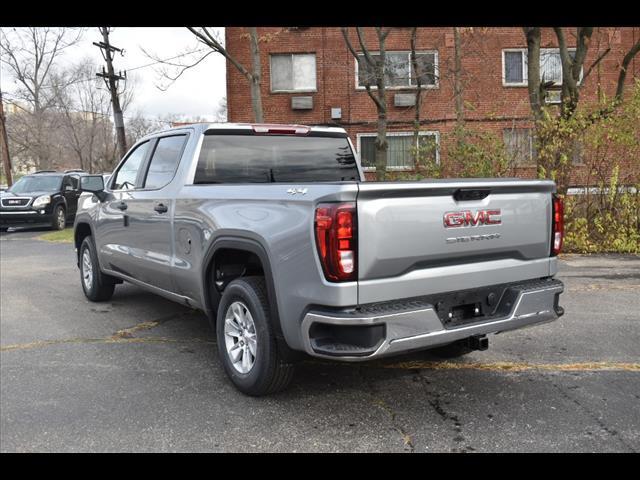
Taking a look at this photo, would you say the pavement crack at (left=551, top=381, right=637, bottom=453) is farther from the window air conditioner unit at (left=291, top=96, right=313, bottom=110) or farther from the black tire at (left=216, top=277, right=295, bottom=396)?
the window air conditioner unit at (left=291, top=96, right=313, bottom=110)

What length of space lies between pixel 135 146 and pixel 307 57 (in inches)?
633

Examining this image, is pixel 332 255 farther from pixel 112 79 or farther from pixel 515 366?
pixel 112 79

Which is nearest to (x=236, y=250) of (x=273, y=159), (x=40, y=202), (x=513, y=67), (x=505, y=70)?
(x=273, y=159)

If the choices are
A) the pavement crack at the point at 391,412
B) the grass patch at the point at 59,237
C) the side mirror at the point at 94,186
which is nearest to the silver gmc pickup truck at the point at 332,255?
the pavement crack at the point at 391,412

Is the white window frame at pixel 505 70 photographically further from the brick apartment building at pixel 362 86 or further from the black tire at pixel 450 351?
the black tire at pixel 450 351

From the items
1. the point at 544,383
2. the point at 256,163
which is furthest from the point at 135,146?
the point at 544,383

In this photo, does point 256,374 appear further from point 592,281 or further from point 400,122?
point 400,122

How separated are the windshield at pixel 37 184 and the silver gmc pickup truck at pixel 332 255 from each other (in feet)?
48.7

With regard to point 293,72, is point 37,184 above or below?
below

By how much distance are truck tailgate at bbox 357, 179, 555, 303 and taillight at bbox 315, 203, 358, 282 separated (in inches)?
1.7

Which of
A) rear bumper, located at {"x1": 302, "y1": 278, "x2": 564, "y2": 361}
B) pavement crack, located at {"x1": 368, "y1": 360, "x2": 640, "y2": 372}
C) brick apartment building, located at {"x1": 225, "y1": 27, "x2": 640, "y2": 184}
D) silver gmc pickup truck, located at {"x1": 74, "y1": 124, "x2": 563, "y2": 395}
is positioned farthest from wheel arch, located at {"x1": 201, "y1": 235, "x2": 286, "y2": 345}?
brick apartment building, located at {"x1": 225, "y1": 27, "x2": 640, "y2": 184}

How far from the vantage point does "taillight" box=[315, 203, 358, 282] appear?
3.05m

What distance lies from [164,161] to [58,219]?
13.7 m

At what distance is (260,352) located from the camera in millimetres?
3631
